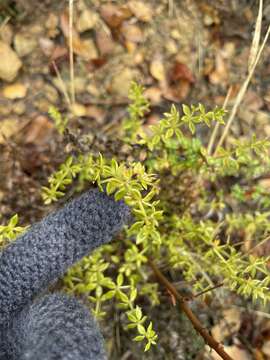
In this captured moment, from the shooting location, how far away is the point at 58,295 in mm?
943

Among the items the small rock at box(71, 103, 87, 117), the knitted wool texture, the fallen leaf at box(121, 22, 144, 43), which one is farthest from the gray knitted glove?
the fallen leaf at box(121, 22, 144, 43)

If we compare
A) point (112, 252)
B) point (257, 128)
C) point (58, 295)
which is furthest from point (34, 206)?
point (257, 128)

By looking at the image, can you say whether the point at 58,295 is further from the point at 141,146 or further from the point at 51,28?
the point at 51,28

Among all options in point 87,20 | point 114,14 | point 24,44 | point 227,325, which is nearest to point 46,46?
point 24,44

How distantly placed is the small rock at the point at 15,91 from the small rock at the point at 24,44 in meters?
0.11

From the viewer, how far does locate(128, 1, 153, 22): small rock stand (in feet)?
6.23

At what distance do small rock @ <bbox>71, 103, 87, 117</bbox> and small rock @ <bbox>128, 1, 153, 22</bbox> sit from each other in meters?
0.41

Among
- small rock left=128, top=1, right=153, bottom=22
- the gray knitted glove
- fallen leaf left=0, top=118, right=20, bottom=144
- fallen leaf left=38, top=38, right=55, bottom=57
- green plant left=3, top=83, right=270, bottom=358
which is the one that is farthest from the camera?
small rock left=128, top=1, right=153, bottom=22

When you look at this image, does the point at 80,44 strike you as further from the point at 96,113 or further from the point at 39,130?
the point at 39,130

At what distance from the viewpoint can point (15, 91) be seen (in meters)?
1.73

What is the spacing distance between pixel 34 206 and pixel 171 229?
1.37ft

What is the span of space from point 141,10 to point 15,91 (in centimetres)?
56

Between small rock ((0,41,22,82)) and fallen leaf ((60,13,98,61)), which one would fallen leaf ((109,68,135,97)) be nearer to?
fallen leaf ((60,13,98,61))

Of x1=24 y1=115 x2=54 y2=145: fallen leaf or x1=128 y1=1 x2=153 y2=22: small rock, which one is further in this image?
x1=128 y1=1 x2=153 y2=22: small rock
